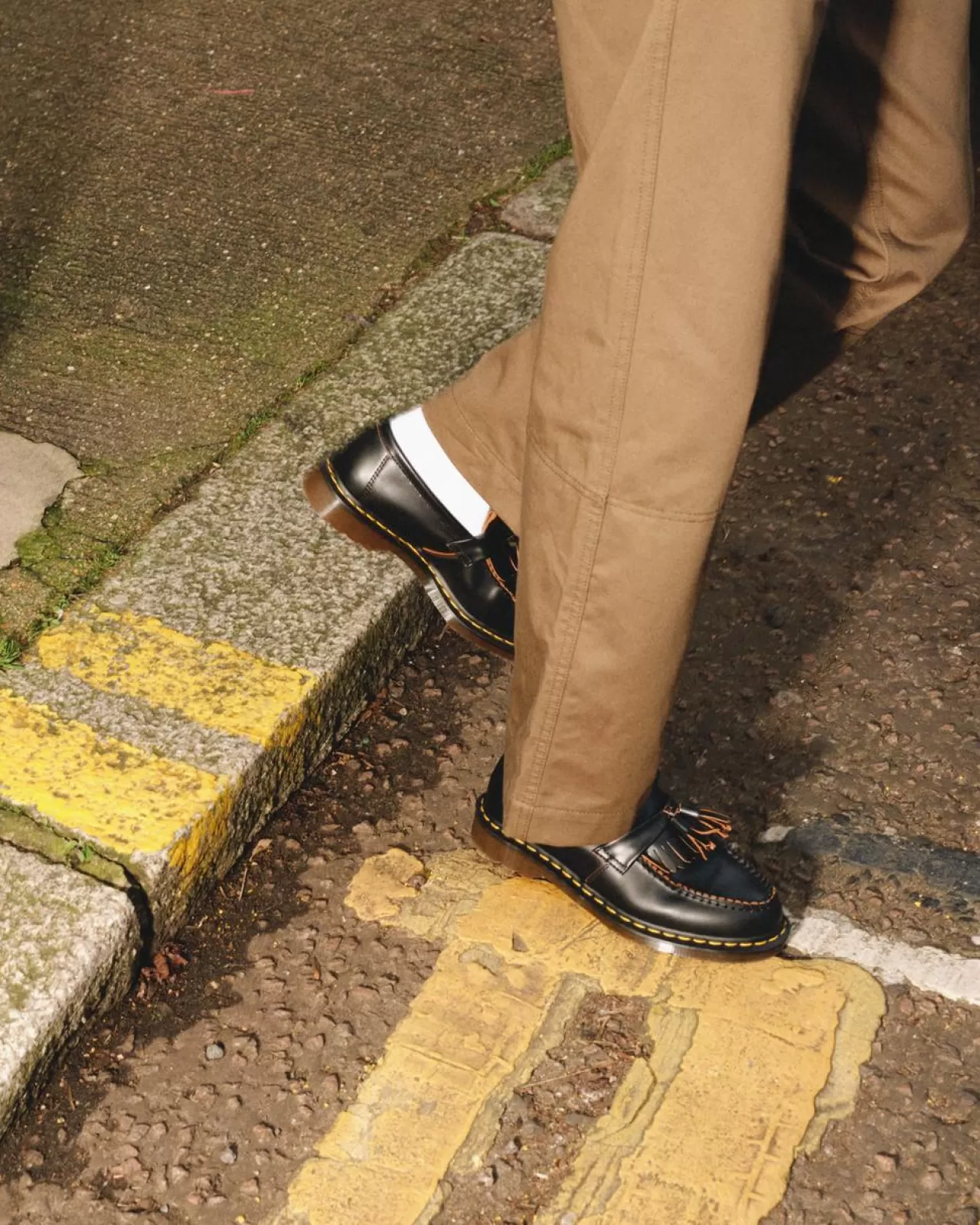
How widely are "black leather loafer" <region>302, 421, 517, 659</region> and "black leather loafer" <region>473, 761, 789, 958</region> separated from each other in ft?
0.99

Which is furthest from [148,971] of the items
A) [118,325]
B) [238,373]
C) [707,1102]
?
[118,325]

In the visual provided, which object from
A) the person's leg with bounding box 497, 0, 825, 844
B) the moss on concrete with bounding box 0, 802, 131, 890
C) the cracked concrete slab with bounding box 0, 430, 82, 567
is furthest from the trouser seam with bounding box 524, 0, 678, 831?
the cracked concrete slab with bounding box 0, 430, 82, 567

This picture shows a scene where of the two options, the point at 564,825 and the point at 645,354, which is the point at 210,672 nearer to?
the point at 564,825

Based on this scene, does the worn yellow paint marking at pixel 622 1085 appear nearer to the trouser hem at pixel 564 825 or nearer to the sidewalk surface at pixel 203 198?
the trouser hem at pixel 564 825

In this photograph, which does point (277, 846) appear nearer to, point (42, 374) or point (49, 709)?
point (49, 709)

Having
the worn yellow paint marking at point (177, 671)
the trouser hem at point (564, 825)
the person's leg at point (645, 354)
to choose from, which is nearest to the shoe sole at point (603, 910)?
the trouser hem at point (564, 825)

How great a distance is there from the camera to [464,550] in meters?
2.19

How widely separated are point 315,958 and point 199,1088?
0.23m

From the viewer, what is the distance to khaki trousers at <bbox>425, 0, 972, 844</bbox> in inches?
57.1

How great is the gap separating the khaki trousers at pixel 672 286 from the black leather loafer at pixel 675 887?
3.5 inches

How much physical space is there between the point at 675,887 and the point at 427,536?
0.64 metres

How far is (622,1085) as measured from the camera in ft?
5.86

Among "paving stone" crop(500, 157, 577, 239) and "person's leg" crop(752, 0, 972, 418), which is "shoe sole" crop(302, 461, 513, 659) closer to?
"person's leg" crop(752, 0, 972, 418)

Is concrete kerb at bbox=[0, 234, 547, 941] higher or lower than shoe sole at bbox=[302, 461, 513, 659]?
lower
